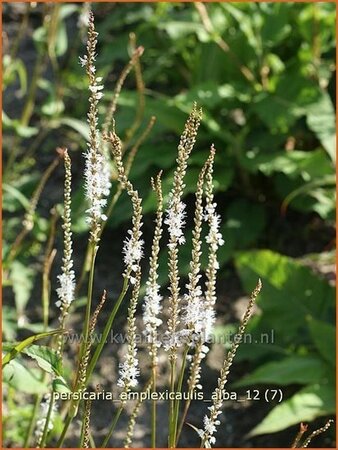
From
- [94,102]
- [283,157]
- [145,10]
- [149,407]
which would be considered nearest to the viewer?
[94,102]

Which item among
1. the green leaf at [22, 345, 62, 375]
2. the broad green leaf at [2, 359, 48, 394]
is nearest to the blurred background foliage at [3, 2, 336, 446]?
the broad green leaf at [2, 359, 48, 394]

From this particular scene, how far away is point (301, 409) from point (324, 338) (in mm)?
283

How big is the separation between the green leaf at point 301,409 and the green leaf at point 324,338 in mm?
114

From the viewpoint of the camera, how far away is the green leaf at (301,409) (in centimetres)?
269

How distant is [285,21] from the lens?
3828 mm

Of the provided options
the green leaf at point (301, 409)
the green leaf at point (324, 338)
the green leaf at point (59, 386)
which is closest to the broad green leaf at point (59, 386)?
the green leaf at point (59, 386)

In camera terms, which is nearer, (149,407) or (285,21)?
(149,407)

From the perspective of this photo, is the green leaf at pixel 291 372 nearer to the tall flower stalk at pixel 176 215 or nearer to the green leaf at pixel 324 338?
the green leaf at pixel 324 338

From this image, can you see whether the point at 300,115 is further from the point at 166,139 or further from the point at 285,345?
the point at 285,345

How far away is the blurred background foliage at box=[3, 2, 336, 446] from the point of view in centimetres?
313

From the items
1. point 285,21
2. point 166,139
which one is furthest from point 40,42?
point 285,21

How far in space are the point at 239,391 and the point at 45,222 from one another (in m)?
1.07

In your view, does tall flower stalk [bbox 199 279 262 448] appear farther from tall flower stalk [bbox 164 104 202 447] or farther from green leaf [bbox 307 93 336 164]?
green leaf [bbox 307 93 336 164]

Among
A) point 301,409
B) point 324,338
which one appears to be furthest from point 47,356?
point 324,338
